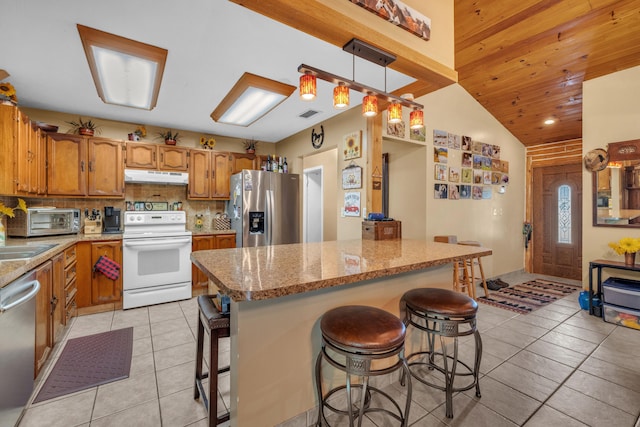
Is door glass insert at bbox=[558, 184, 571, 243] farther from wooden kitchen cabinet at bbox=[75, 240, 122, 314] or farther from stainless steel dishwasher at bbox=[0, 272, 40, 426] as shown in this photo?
wooden kitchen cabinet at bbox=[75, 240, 122, 314]

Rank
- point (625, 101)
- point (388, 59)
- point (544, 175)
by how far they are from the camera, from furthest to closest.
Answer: point (544, 175) < point (625, 101) < point (388, 59)

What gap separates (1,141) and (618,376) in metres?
5.40

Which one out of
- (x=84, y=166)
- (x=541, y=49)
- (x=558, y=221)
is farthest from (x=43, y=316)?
(x=558, y=221)

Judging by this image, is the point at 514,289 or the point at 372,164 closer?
the point at 372,164

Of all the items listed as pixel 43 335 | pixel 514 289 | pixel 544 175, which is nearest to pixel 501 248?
pixel 514 289

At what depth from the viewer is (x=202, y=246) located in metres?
4.09

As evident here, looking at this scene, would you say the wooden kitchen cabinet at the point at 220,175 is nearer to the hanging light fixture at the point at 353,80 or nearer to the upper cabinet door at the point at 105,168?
the upper cabinet door at the point at 105,168

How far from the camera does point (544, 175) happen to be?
5.34 metres

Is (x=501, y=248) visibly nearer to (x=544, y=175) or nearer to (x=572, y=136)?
(x=544, y=175)

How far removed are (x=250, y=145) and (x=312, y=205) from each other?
153cm

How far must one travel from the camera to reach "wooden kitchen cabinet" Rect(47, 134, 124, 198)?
343 centimetres

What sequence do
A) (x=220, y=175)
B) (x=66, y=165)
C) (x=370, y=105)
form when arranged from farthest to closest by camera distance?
(x=220, y=175)
(x=66, y=165)
(x=370, y=105)

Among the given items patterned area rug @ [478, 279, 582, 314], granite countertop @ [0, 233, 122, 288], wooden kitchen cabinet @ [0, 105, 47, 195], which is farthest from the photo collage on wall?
wooden kitchen cabinet @ [0, 105, 47, 195]

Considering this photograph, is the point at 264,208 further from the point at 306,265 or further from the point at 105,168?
the point at 306,265
